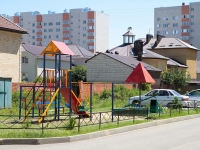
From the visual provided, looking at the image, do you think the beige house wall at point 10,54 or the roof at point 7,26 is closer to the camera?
the roof at point 7,26

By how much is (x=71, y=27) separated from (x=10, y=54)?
8522 centimetres

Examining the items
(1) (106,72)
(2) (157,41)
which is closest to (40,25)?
(2) (157,41)

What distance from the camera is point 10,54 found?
3647 cm

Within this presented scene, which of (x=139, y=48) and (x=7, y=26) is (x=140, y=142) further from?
(x=139, y=48)

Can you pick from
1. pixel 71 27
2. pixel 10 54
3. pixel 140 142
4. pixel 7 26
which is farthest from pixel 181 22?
pixel 140 142

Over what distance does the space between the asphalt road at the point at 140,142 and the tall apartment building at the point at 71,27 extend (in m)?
102

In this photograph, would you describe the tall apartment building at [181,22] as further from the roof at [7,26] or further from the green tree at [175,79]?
the roof at [7,26]

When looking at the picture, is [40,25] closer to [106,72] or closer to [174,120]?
[106,72]

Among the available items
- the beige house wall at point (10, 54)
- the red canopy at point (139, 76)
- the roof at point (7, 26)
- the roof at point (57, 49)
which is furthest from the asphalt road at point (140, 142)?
the beige house wall at point (10, 54)

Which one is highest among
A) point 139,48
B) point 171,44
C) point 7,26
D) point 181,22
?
point 181,22

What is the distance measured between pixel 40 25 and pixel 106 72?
73.0m

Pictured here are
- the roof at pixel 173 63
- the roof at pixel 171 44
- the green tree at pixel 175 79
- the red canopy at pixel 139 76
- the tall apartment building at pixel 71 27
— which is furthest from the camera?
the tall apartment building at pixel 71 27

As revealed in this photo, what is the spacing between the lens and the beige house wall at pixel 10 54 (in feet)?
117

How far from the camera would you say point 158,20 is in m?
121
